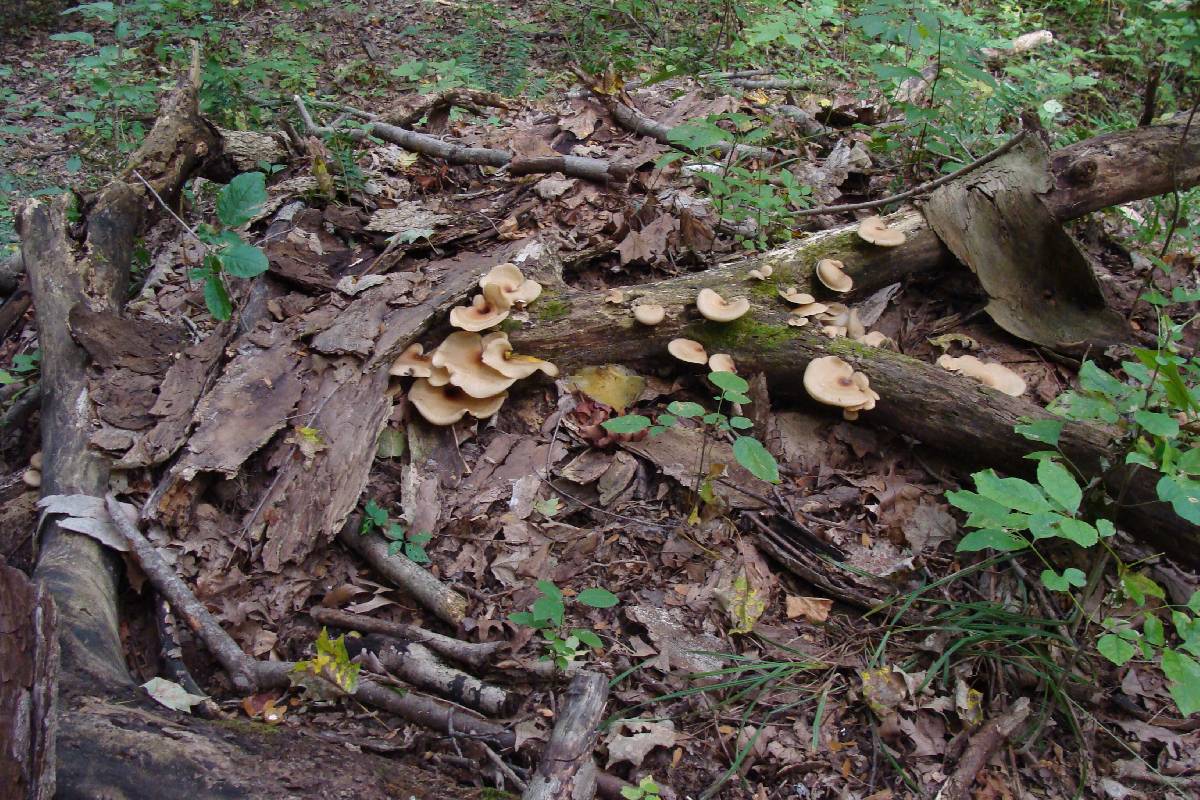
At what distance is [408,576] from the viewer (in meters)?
3.50

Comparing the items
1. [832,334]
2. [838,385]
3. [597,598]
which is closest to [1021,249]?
[832,334]

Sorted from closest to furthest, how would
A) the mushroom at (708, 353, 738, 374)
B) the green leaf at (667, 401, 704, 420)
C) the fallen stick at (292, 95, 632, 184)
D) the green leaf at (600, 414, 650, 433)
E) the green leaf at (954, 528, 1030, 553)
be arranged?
the green leaf at (954, 528, 1030, 553), the green leaf at (667, 401, 704, 420), the green leaf at (600, 414, 650, 433), the mushroom at (708, 353, 738, 374), the fallen stick at (292, 95, 632, 184)

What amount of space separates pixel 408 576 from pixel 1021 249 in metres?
4.52

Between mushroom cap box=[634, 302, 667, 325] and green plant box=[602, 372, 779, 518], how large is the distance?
1.99 feet

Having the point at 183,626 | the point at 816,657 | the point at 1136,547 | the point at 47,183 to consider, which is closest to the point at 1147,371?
the point at 1136,547

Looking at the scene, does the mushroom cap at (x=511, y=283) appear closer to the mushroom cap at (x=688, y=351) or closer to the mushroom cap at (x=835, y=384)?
the mushroom cap at (x=688, y=351)

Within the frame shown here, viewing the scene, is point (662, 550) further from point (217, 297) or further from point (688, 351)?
point (217, 297)

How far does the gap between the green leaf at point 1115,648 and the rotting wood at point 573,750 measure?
181cm

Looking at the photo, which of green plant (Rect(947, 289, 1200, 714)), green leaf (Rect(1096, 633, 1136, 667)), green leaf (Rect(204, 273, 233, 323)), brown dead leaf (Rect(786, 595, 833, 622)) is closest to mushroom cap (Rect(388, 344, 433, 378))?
green leaf (Rect(204, 273, 233, 323))

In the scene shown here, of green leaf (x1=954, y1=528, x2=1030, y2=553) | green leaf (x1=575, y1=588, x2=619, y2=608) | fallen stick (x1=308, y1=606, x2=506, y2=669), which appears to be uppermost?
green leaf (x1=954, y1=528, x2=1030, y2=553)

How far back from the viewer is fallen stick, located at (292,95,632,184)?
5.56m

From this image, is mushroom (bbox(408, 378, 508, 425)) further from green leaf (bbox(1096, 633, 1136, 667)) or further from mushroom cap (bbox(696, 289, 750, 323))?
green leaf (bbox(1096, 633, 1136, 667))

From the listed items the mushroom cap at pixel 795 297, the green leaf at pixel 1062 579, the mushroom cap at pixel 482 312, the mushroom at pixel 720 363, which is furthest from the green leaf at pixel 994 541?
the mushroom cap at pixel 482 312

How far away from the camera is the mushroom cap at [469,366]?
4039 millimetres
